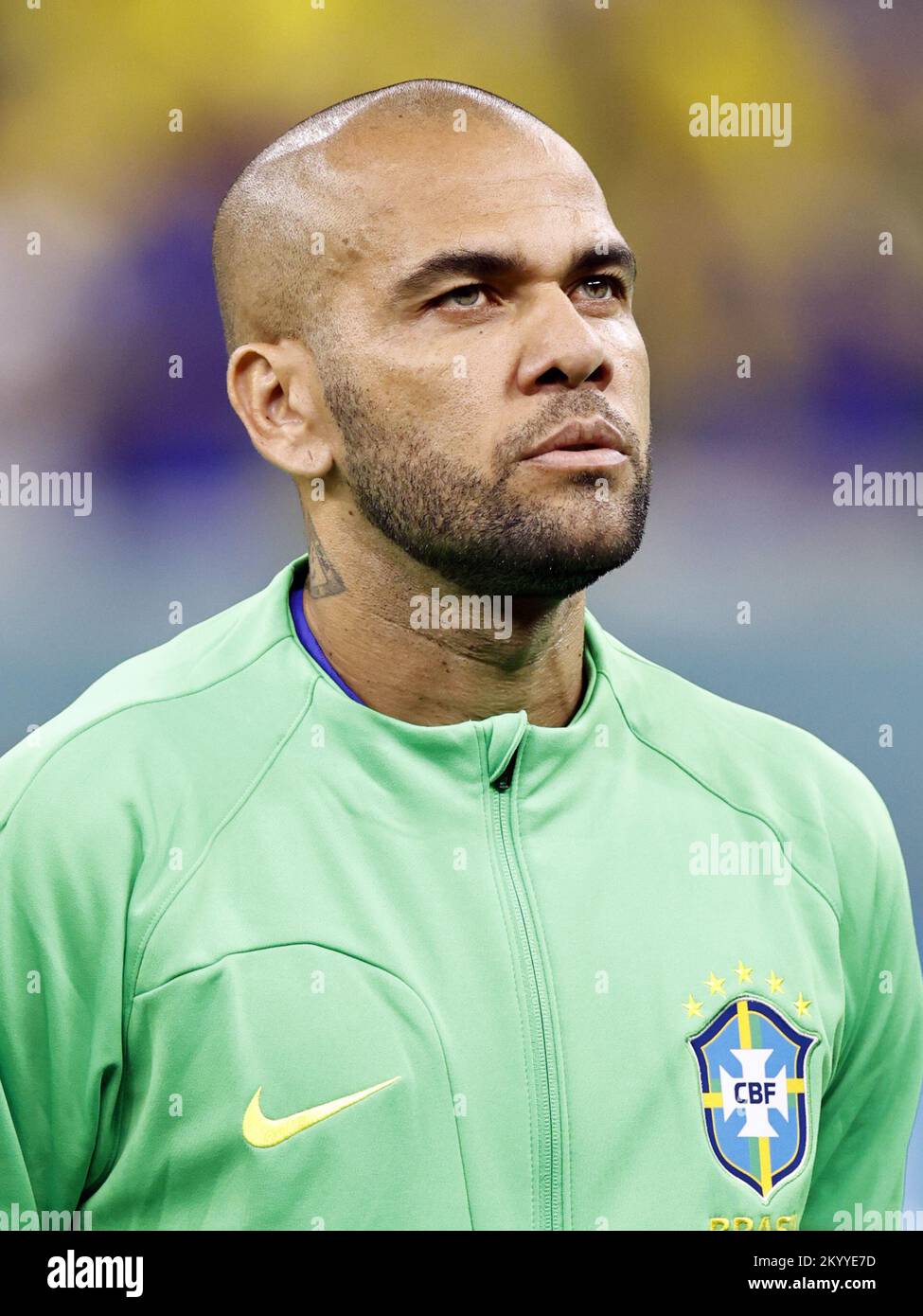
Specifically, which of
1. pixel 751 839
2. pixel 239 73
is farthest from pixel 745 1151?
pixel 239 73

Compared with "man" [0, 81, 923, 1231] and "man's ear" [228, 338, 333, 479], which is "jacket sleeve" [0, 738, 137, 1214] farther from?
"man's ear" [228, 338, 333, 479]

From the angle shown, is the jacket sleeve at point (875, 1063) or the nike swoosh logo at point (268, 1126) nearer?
the nike swoosh logo at point (268, 1126)

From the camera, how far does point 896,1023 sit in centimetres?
219

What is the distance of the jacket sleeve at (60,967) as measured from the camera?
1789 millimetres

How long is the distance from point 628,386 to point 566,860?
22.3 inches

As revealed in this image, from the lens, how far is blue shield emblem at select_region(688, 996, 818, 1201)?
1912 mm

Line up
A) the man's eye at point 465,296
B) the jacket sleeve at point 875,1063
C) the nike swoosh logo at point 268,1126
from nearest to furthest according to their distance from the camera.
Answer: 1. the nike swoosh logo at point 268,1126
2. the man's eye at point 465,296
3. the jacket sleeve at point 875,1063

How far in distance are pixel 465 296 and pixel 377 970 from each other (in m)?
0.78

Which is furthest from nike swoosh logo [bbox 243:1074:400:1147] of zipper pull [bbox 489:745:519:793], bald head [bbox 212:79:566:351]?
bald head [bbox 212:79:566:351]

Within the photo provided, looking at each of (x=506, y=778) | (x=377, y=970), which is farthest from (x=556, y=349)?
(x=377, y=970)

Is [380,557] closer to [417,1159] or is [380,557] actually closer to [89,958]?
[89,958]

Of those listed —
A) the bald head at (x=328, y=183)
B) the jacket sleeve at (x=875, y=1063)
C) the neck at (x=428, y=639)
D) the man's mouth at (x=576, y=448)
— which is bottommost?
the jacket sleeve at (x=875, y=1063)

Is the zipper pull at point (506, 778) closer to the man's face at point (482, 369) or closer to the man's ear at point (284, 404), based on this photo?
the man's face at point (482, 369)

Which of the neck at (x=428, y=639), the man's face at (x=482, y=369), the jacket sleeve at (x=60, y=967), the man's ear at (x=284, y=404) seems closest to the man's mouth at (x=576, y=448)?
the man's face at (x=482, y=369)
